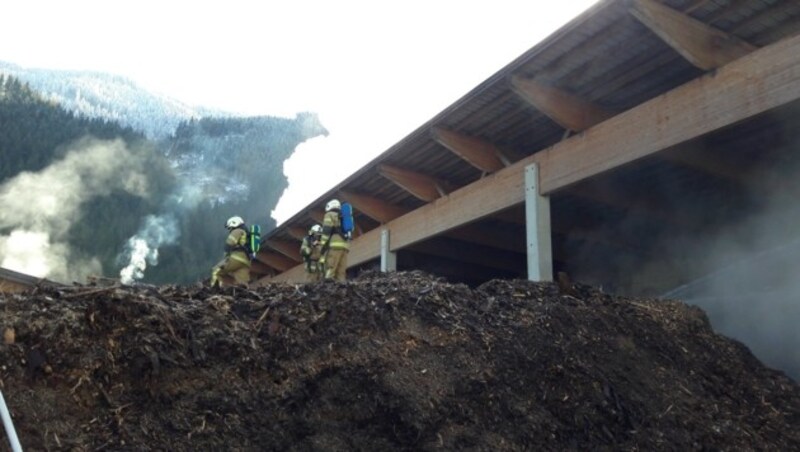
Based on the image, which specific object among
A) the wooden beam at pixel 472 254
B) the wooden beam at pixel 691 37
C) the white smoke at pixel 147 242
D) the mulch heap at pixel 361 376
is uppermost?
the white smoke at pixel 147 242

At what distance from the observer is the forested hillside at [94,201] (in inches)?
2138

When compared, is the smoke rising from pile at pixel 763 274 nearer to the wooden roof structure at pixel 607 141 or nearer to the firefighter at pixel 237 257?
the wooden roof structure at pixel 607 141

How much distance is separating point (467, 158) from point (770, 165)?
3.62 m

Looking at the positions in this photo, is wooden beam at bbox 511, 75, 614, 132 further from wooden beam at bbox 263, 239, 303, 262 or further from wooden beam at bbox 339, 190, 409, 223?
wooden beam at bbox 263, 239, 303, 262

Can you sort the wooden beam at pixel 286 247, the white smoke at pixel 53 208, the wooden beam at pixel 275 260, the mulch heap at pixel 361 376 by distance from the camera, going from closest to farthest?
the mulch heap at pixel 361 376, the wooden beam at pixel 286 247, the wooden beam at pixel 275 260, the white smoke at pixel 53 208

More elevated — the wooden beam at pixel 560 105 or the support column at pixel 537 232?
the wooden beam at pixel 560 105

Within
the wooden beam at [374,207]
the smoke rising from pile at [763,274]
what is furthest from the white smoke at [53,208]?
the smoke rising from pile at [763,274]

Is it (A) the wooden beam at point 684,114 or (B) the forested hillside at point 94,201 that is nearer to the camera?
(A) the wooden beam at point 684,114

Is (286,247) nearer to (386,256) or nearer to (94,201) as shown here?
(386,256)

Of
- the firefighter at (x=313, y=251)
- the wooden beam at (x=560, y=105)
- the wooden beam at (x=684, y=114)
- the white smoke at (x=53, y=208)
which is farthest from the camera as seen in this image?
the white smoke at (x=53, y=208)

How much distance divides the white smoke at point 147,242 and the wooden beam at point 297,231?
Answer: 134ft

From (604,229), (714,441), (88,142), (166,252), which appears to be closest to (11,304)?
(714,441)

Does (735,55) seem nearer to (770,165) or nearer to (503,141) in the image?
(770,165)

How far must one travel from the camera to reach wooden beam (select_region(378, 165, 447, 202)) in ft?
32.7
